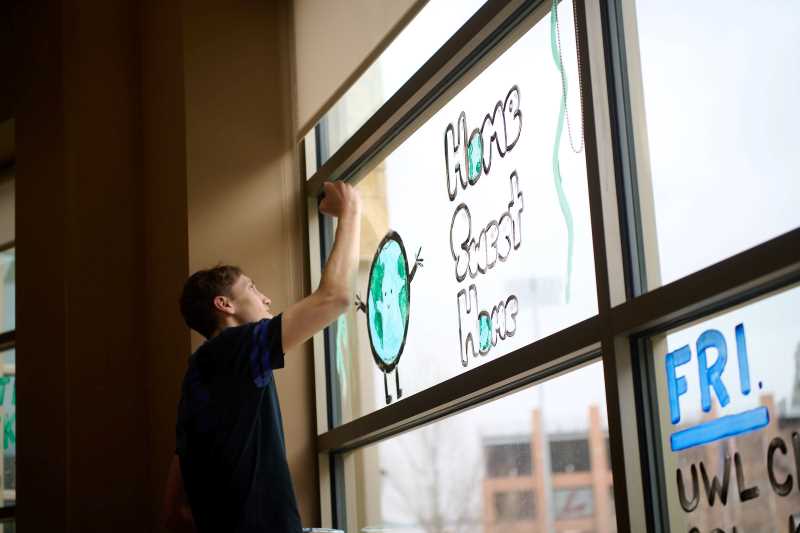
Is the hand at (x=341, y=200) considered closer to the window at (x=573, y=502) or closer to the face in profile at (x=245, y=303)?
the face in profile at (x=245, y=303)

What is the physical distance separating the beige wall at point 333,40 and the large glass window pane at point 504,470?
101 cm

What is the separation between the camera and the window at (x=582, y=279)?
186 cm

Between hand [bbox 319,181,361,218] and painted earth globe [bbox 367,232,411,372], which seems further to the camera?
painted earth globe [bbox 367,232,411,372]

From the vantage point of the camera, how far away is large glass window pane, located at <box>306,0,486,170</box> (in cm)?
292

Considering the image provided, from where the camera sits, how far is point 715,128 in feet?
6.47

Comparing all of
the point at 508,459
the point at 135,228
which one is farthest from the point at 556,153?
the point at 135,228

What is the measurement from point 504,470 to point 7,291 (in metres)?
2.99

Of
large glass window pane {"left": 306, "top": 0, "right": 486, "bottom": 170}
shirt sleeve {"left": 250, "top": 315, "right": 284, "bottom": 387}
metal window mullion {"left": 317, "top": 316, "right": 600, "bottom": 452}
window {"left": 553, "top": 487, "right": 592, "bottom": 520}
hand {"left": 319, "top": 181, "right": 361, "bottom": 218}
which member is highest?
large glass window pane {"left": 306, "top": 0, "right": 486, "bottom": 170}

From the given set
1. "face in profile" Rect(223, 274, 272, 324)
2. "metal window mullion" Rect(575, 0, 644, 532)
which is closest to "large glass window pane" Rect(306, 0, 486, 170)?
"metal window mullion" Rect(575, 0, 644, 532)

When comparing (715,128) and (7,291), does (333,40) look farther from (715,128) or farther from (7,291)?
(7,291)

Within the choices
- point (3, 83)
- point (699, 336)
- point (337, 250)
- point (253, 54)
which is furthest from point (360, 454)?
point (3, 83)

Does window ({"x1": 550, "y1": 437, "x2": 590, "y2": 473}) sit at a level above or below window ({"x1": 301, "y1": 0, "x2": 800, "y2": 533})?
below

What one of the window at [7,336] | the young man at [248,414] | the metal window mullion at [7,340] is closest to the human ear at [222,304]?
the young man at [248,414]

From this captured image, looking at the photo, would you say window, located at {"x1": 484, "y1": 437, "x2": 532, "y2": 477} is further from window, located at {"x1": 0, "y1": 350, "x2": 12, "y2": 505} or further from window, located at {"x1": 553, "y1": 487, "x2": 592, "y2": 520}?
window, located at {"x1": 0, "y1": 350, "x2": 12, "y2": 505}
